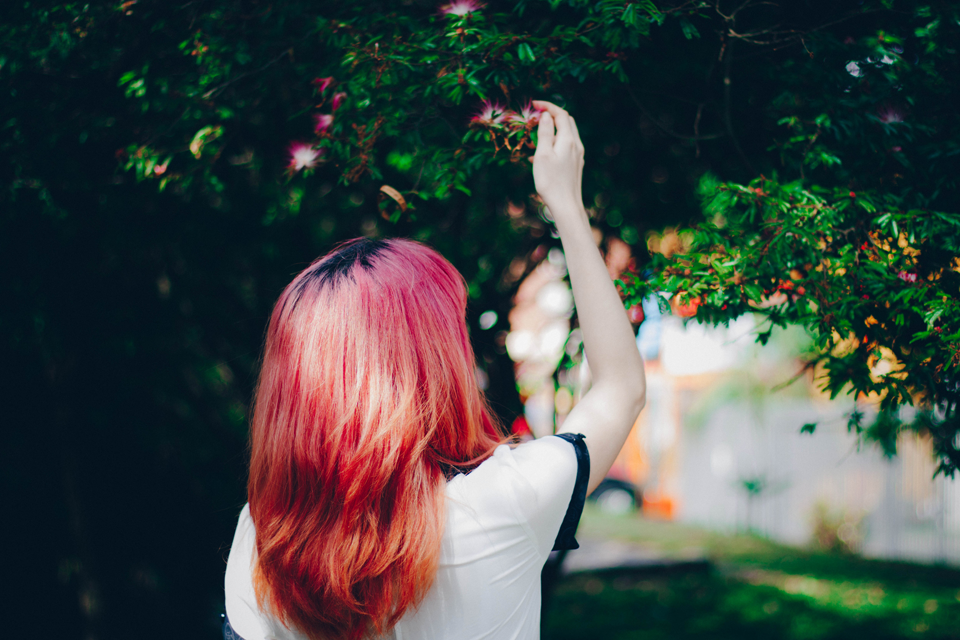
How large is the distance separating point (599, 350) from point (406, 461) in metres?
0.40

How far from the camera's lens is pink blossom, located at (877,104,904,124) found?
172cm

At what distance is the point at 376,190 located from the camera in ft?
9.37

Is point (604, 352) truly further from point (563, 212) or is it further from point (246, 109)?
point (246, 109)

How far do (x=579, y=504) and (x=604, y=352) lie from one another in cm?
27

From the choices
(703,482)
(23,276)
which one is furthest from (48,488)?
(703,482)

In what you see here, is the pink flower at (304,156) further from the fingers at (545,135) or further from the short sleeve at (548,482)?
the short sleeve at (548,482)

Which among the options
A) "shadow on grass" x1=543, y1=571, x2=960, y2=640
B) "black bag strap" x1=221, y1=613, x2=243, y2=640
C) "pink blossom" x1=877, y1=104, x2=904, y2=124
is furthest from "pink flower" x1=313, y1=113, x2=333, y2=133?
"shadow on grass" x1=543, y1=571, x2=960, y2=640

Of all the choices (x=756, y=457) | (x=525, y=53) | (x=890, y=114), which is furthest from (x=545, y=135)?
(x=756, y=457)

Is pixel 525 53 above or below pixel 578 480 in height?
above

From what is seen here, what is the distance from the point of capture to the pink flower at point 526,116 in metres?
1.65

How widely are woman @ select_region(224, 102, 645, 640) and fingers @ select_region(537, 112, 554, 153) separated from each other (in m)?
0.01

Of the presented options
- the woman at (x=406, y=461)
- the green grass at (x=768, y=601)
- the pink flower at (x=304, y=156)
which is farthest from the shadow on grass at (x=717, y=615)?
the woman at (x=406, y=461)

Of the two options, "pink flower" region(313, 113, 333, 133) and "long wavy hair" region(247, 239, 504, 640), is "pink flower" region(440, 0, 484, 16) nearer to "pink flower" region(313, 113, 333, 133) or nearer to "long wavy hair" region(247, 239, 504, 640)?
"pink flower" region(313, 113, 333, 133)

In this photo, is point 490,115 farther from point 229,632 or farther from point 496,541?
point 229,632
